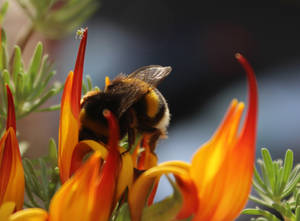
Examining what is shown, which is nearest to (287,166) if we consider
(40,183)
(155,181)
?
(155,181)

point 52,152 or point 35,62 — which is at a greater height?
point 35,62

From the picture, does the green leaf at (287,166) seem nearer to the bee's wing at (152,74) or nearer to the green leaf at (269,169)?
the green leaf at (269,169)

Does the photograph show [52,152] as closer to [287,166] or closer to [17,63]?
[17,63]

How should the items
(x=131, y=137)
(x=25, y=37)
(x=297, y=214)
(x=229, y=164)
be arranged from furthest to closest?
(x=25, y=37), (x=131, y=137), (x=297, y=214), (x=229, y=164)

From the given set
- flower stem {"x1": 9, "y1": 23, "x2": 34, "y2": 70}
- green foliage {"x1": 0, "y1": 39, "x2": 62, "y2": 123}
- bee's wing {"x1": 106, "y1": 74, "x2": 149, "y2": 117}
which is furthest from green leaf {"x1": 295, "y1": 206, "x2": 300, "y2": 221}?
flower stem {"x1": 9, "y1": 23, "x2": 34, "y2": 70}

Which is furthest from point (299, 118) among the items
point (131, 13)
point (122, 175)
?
point (122, 175)

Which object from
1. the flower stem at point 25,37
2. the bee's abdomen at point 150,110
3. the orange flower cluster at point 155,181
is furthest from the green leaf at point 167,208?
the flower stem at point 25,37

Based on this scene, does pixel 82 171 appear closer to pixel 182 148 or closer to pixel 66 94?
pixel 66 94
